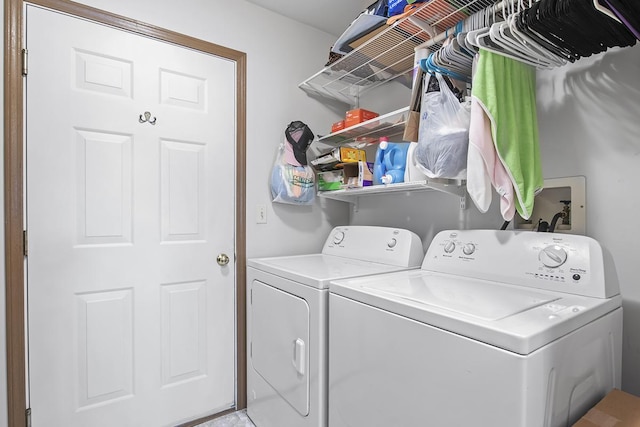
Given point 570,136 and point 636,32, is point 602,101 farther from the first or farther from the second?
point 636,32

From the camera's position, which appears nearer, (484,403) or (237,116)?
(484,403)

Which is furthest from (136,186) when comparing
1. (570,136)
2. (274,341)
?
(570,136)

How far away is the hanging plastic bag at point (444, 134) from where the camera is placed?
1.25 metres

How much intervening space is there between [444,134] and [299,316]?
0.95 meters

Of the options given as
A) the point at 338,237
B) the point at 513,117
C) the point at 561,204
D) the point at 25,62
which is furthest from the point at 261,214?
the point at 561,204

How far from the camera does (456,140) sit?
1.24 m

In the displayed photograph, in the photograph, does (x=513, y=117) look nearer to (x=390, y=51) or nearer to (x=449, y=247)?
(x=449, y=247)

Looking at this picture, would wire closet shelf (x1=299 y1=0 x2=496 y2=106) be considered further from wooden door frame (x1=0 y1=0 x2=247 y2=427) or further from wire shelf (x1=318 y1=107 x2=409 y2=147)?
wooden door frame (x1=0 y1=0 x2=247 y2=427)

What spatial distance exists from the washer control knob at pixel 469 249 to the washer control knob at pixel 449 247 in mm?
51

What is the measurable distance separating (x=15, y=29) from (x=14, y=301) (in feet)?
3.85

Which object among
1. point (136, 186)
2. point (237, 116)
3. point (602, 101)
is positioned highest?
point (237, 116)

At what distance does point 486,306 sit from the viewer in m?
0.92

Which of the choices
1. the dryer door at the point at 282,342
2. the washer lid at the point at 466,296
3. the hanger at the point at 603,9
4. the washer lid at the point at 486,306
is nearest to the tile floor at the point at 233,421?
the dryer door at the point at 282,342

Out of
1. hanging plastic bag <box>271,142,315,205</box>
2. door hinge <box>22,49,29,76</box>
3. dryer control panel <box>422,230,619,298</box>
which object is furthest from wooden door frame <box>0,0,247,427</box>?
dryer control panel <box>422,230,619,298</box>
